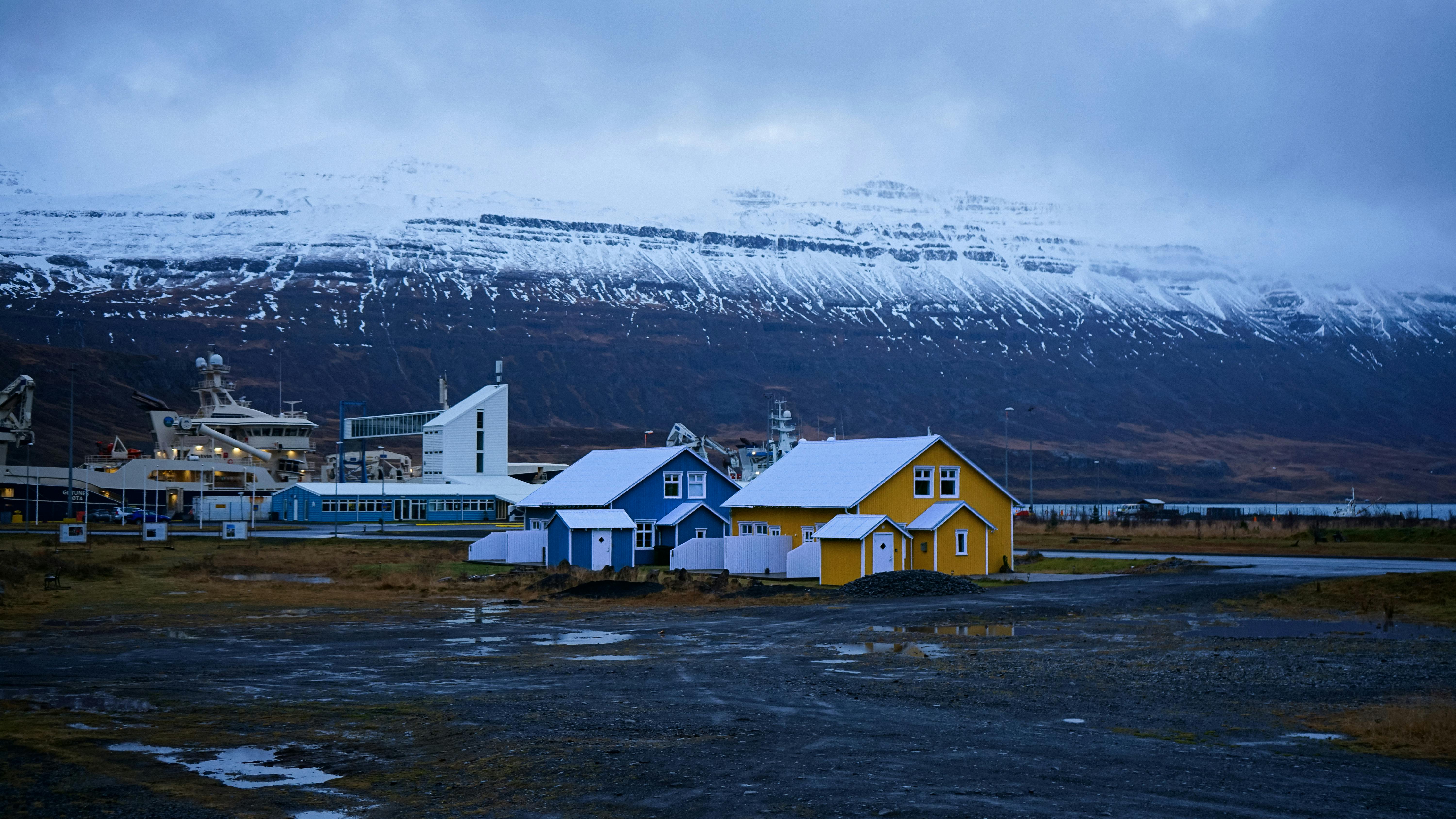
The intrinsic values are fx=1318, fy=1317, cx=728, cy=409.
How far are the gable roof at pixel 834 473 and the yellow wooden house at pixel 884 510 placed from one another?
0.16ft

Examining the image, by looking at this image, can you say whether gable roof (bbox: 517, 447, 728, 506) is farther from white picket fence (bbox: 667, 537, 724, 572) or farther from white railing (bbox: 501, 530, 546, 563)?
white picket fence (bbox: 667, 537, 724, 572)

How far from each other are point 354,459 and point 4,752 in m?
116

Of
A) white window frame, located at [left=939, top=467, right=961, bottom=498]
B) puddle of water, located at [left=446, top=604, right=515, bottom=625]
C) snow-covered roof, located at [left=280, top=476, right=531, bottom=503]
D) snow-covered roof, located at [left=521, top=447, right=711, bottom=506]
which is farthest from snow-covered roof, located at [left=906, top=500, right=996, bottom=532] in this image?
snow-covered roof, located at [left=280, top=476, right=531, bottom=503]

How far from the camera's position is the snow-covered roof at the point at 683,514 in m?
52.8

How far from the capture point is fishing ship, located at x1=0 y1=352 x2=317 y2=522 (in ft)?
301

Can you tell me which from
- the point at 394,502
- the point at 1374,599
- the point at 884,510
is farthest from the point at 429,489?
the point at 1374,599

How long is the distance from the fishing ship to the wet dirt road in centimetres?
6747

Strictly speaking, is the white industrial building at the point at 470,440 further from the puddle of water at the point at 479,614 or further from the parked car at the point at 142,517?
the puddle of water at the point at 479,614

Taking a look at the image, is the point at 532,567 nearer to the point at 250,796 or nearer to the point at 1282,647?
the point at 1282,647

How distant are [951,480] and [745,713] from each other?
32.4 m

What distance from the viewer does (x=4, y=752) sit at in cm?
1511

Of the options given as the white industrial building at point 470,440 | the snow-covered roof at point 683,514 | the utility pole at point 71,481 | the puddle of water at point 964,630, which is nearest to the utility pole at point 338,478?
the white industrial building at point 470,440

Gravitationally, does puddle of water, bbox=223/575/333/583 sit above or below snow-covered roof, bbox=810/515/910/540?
below

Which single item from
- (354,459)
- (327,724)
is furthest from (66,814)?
(354,459)
